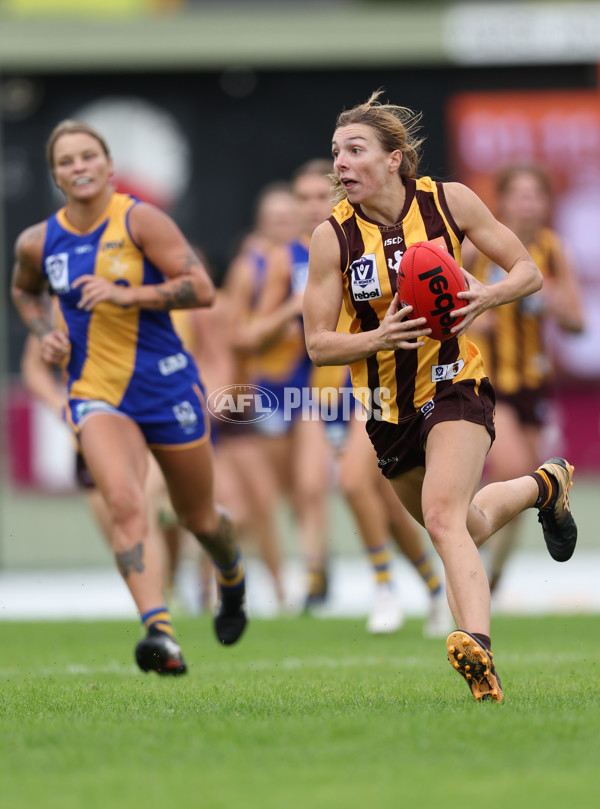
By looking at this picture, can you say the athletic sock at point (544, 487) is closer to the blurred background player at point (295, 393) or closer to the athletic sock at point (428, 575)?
the athletic sock at point (428, 575)

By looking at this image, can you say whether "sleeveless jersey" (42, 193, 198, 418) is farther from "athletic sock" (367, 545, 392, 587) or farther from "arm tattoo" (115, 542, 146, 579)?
"athletic sock" (367, 545, 392, 587)

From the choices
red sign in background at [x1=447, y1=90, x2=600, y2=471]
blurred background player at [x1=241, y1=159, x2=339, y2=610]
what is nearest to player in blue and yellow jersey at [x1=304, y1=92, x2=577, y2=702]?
blurred background player at [x1=241, y1=159, x2=339, y2=610]

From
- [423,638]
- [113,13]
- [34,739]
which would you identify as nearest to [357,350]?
[34,739]

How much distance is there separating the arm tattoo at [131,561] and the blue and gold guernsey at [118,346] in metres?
0.57

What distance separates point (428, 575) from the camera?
962cm

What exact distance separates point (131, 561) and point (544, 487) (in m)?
1.89

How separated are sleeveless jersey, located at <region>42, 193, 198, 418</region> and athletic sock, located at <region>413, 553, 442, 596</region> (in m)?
2.72

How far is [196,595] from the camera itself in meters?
12.5

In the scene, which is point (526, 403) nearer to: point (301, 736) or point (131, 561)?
point (131, 561)

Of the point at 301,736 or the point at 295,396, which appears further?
the point at 295,396

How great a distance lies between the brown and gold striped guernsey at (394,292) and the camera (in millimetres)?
5863

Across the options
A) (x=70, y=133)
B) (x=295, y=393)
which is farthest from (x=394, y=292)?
(x=295, y=393)

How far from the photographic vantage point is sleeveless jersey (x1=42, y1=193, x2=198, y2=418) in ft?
24.1

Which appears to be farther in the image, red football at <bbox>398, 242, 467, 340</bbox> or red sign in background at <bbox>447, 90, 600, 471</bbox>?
red sign in background at <bbox>447, 90, 600, 471</bbox>
